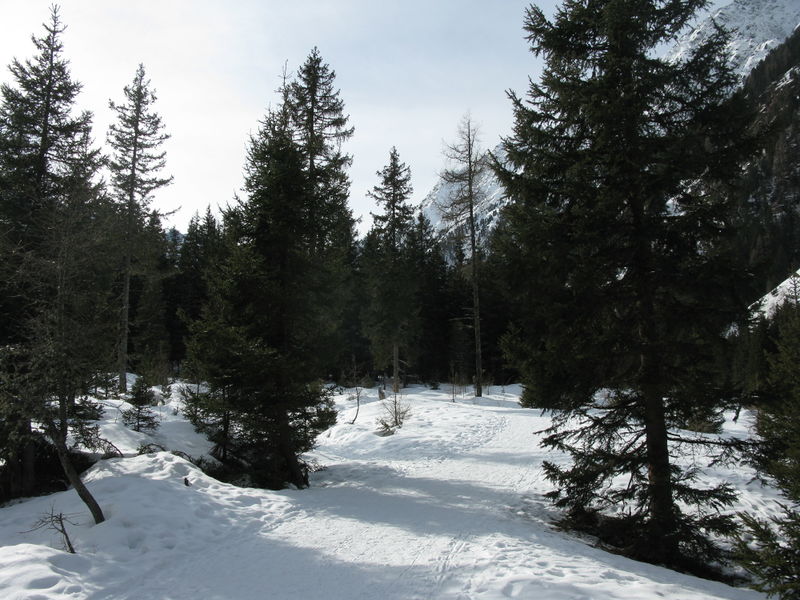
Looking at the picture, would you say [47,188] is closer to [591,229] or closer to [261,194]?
[261,194]

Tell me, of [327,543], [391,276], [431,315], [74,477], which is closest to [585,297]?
[327,543]

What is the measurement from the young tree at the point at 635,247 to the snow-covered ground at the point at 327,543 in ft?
5.39

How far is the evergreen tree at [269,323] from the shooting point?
9648 millimetres

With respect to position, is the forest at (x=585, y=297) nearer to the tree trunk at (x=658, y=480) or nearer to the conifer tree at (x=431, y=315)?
the tree trunk at (x=658, y=480)

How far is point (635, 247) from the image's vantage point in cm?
699

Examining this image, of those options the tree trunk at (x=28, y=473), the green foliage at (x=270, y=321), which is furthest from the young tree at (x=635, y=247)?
the tree trunk at (x=28, y=473)

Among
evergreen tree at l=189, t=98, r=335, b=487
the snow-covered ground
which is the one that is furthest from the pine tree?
evergreen tree at l=189, t=98, r=335, b=487

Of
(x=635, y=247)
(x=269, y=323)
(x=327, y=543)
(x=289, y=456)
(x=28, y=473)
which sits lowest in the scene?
(x=28, y=473)

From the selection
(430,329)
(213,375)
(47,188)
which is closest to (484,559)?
(213,375)

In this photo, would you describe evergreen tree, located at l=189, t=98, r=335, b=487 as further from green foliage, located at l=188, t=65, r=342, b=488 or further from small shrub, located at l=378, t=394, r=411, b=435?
small shrub, located at l=378, t=394, r=411, b=435

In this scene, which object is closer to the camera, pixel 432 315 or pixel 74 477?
pixel 74 477

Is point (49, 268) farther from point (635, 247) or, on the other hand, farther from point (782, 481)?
point (782, 481)

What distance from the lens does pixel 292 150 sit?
35.6 feet

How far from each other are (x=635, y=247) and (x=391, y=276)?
22078 millimetres
